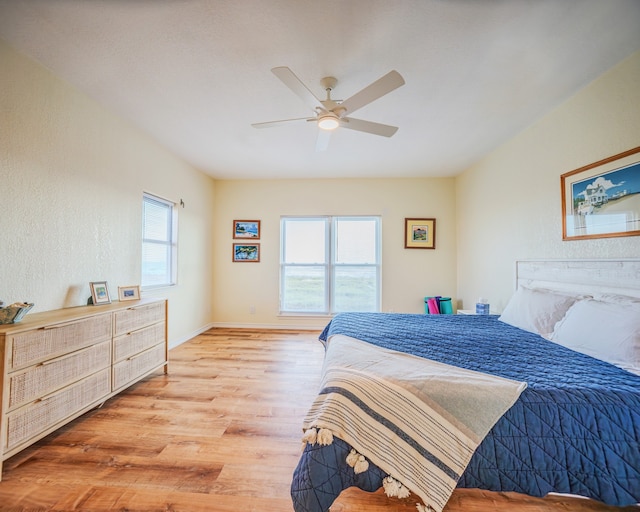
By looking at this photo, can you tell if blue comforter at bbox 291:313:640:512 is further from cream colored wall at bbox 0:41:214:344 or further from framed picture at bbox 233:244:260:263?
framed picture at bbox 233:244:260:263

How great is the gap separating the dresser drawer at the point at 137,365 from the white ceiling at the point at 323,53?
2289 millimetres

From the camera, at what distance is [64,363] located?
5.83 ft

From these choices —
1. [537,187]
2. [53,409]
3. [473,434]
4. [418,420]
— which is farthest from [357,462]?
[537,187]

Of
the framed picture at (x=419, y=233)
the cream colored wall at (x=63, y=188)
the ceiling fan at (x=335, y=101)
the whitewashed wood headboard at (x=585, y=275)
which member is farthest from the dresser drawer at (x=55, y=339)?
the framed picture at (x=419, y=233)

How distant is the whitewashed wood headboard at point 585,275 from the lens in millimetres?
1859

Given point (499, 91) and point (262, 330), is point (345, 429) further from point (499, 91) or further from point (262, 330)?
point (262, 330)

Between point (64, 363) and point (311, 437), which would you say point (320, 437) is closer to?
point (311, 437)

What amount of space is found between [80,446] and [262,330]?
289 centimetres

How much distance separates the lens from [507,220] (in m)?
3.20

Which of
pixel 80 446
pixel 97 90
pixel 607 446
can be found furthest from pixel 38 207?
pixel 607 446

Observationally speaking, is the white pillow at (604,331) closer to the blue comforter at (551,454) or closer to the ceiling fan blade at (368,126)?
the blue comforter at (551,454)

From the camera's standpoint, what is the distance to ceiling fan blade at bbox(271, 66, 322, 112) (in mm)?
1630

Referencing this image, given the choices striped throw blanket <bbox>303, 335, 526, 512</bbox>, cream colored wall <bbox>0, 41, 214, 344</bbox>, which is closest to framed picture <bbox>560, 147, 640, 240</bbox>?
striped throw blanket <bbox>303, 335, 526, 512</bbox>

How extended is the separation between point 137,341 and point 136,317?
218mm
